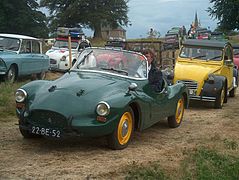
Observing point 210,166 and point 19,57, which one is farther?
point 19,57

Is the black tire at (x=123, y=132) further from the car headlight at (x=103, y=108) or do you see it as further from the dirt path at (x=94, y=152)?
the car headlight at (x=103, y=108)

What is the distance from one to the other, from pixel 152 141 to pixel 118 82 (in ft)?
4.30

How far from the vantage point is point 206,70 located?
13500mm

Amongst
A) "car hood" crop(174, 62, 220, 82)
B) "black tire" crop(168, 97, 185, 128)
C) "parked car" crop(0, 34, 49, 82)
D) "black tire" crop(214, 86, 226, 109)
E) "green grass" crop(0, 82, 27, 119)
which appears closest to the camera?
"black tire" crop(168, 97, 185, 128)

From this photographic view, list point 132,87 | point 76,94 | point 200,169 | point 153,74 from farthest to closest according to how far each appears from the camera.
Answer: point 153,74
point 132,87
point 76,94
point 200,169

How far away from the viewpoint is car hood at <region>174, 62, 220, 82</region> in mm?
13242

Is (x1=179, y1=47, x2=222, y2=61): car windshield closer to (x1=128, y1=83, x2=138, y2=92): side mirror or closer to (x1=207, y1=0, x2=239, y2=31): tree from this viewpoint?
(x1=128, y1=83, x2=138, y2=92): side mirror

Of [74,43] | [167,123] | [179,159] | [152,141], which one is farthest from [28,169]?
[74,43]

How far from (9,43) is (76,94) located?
33.8ft

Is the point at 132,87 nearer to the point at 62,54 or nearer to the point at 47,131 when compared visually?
the point at 47,131

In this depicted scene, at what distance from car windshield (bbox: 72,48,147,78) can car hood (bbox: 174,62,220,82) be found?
16.3 ft

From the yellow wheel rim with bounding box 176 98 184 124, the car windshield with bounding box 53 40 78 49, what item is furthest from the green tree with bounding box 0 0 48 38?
the yellow wheel rim with bounding box 176 98 184 124

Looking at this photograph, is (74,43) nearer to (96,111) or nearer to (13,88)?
(13,88)

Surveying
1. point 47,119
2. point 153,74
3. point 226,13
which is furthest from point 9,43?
point 226,13
